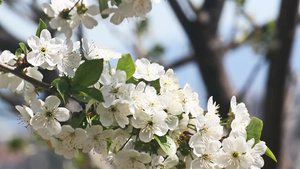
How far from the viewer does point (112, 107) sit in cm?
83

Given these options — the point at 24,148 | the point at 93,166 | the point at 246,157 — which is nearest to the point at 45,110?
the point at 246,157

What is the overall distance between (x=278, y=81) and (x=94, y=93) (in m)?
1.87

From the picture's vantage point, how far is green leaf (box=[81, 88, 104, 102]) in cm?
79

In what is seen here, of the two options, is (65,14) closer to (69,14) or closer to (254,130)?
(69,14)

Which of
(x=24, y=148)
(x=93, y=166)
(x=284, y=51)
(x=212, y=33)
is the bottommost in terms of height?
(x=24, y=148)

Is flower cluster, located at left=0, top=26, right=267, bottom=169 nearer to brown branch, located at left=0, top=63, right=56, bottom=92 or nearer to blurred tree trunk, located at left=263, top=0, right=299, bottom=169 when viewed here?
brown branch, located at left=0, top=63, right=56, bottom=92

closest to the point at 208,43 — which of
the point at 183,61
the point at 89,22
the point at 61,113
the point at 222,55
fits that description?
the point at 222,55

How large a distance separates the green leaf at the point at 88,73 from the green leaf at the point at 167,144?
0.18 meters

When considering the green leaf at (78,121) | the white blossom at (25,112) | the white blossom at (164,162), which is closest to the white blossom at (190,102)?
the white blossom at (164,162)

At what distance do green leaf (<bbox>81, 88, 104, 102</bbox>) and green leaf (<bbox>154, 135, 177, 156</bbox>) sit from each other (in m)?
0.16

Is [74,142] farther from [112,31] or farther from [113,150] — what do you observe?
[112,31]

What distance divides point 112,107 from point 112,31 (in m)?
2.55

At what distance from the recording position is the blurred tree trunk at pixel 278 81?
7.96 ft

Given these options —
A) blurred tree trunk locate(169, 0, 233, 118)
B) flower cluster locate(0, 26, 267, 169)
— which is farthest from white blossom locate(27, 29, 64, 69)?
blurred tree trunk locate(169, 0, 233, 118)
